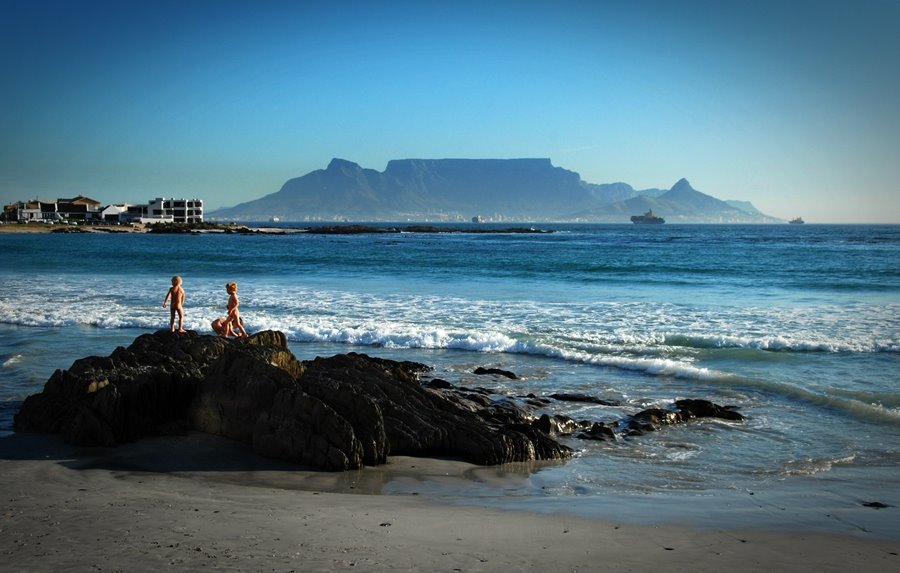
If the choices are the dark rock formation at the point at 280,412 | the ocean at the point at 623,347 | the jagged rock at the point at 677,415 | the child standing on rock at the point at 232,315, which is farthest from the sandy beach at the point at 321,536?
the child standing on rock at the point at 232,315

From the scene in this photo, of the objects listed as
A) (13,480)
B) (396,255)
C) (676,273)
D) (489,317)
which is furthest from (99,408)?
(396,255)

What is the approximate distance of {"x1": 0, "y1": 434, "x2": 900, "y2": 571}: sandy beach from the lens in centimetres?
533

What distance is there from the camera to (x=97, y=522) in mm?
6000

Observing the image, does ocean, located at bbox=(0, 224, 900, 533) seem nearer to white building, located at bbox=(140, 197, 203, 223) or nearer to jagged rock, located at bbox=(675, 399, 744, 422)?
jagged rock, located at bbox=(675, 399, 744, 422)

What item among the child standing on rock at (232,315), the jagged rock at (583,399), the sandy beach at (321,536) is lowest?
the jagged rock at (583,399)

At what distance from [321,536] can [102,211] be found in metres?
136

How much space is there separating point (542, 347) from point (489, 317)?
5.19 metres

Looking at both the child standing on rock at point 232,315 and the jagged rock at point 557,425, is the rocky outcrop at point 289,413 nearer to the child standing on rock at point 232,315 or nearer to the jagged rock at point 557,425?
the jagged rock at point 557,425

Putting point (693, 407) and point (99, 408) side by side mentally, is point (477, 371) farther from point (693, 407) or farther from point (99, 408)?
point (99, 408)

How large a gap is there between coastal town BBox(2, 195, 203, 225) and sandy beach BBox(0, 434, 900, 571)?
12250 centimetres

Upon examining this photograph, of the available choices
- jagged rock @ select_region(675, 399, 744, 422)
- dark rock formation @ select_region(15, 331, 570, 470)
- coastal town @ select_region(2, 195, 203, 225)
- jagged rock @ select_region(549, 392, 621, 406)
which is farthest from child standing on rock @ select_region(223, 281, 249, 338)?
coastal town @ select_region(2, 195, 203, 225)

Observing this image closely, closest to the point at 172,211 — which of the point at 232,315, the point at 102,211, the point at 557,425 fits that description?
the point at 102,211

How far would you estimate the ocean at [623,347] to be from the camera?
7.88 metres

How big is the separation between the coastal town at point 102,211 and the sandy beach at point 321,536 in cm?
12250
